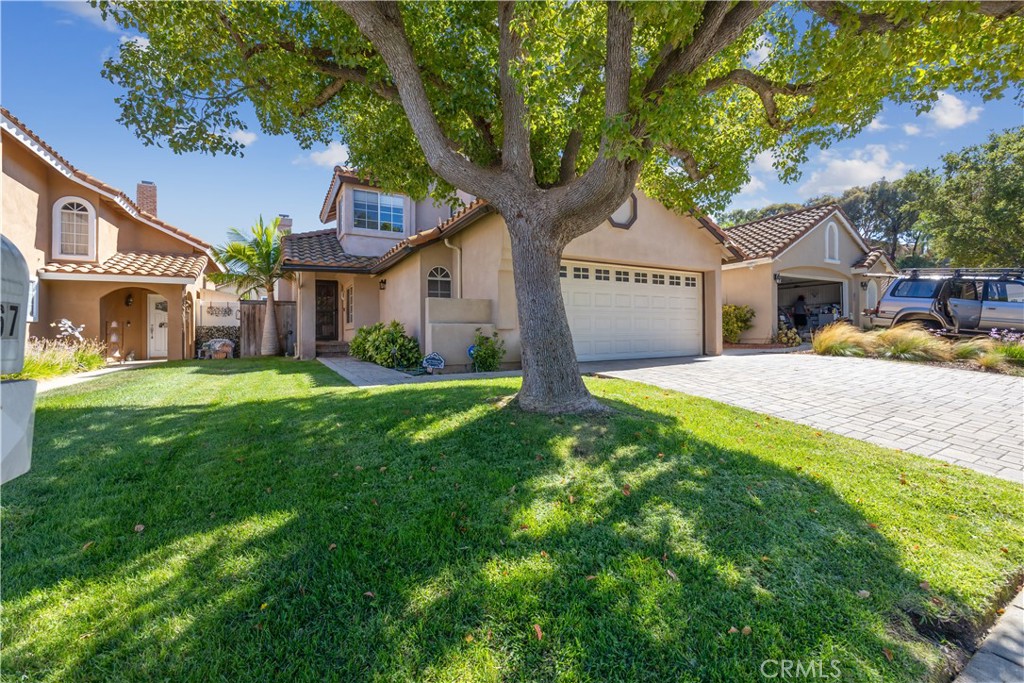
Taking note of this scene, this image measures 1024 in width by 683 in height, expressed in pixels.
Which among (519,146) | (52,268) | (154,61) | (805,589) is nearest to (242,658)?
(805,589)

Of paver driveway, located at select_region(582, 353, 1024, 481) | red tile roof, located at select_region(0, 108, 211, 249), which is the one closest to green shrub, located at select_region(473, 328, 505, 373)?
paver driveway, located at select_region(582, 353, 1024, 481)

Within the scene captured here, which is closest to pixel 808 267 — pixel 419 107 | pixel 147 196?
pixel 419 107

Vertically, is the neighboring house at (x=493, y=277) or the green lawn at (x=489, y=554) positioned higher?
the neighboring house at (x=493, y=277)

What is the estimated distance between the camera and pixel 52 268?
462 inches

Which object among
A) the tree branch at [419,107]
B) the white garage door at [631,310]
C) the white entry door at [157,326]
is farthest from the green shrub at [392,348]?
the white entry door at [157,326]

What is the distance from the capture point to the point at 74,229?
12.4 metres

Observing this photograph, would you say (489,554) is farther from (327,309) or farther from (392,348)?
(327,309)

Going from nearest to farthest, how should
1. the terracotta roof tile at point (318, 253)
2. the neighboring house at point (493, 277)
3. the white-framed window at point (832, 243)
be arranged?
the neighboring house at point (493, 277) → the terracotta roof tile at point (318, 253) → the white-framed window at point (832, 243)

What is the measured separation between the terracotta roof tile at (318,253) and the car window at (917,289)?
16214 mm

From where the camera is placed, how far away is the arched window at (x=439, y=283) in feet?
37.2

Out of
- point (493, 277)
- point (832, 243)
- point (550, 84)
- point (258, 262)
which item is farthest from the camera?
point (832, 243)

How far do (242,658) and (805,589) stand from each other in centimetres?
285

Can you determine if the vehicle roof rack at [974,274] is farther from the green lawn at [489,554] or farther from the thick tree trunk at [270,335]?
the thick tree trunk at [270,335]

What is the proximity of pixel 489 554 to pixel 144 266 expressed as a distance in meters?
16.1
